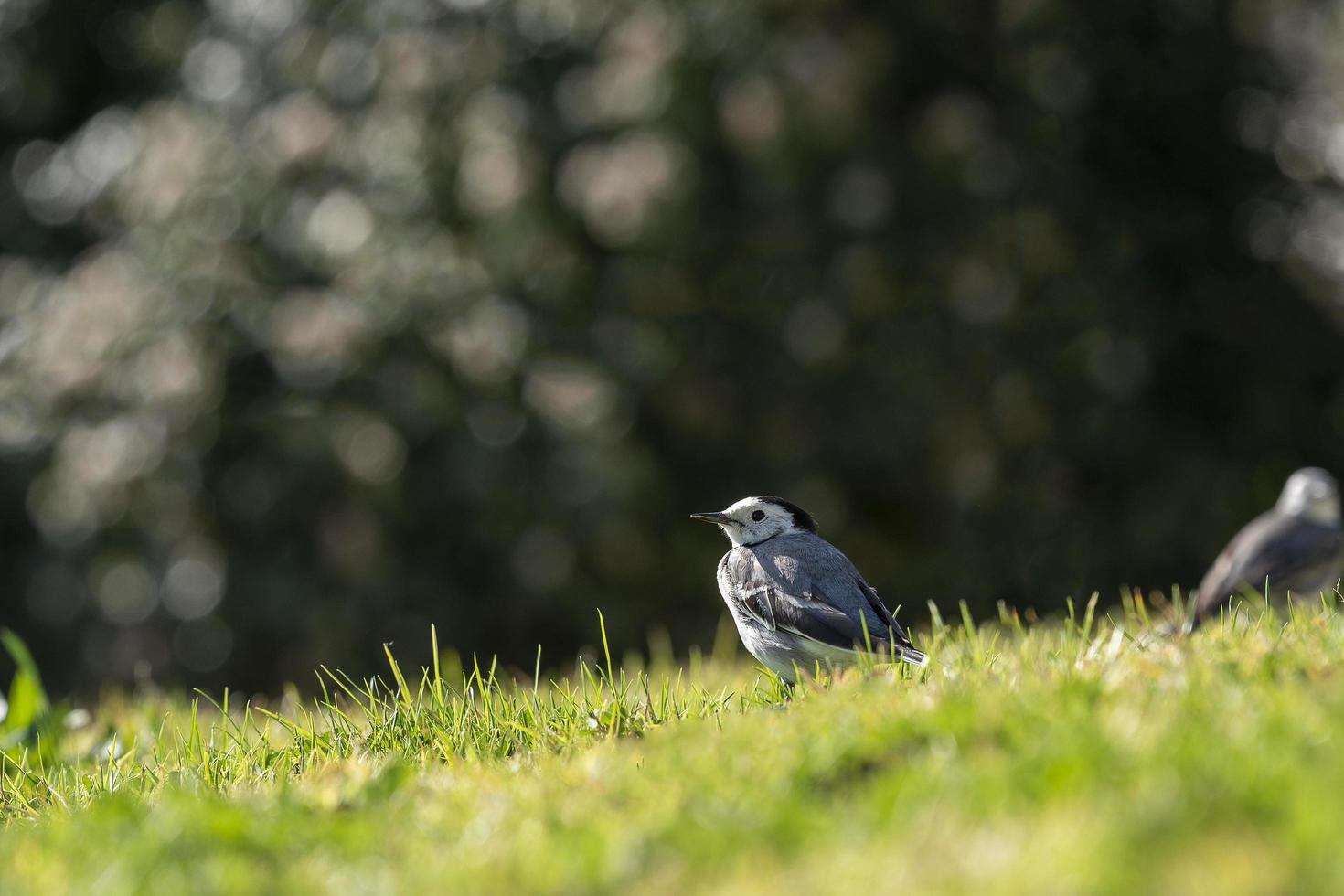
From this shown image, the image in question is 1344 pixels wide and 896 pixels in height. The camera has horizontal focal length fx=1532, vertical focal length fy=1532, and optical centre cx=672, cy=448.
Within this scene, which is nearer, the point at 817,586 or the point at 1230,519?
the point at 817,586

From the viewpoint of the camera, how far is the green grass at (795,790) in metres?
2.83

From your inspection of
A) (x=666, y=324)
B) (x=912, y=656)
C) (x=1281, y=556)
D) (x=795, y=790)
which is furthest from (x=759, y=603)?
(x=666, y=324)

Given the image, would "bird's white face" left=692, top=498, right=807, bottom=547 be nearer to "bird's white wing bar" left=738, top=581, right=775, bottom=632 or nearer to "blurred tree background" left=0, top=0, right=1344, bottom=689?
"bird's white wing bar" left=738, top=581, right=775, bottom=632

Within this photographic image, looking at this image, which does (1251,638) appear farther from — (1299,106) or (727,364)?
(1299,106)

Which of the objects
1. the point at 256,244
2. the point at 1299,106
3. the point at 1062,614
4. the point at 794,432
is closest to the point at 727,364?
the point at 794,432

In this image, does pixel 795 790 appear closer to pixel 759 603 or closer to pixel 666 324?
pixel 759 603

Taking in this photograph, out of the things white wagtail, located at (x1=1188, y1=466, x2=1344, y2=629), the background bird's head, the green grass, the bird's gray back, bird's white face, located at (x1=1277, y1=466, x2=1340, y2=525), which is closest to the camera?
the green grass

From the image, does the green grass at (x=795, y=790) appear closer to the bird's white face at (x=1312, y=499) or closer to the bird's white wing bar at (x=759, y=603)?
the bird's white wing bar at (x=759, y=603)

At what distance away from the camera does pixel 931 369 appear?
31.3 feet

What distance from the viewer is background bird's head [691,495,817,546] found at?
5707 mm

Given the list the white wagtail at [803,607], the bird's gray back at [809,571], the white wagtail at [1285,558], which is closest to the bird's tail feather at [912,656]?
the white wagtail at [803,607]

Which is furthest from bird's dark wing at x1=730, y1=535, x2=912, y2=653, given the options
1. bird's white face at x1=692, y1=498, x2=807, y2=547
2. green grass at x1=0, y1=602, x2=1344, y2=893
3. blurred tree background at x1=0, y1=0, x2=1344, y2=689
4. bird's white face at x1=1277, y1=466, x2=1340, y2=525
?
blurred tree background at x1=0, y1=0, x2=1344, y2=689

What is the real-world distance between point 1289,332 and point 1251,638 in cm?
694

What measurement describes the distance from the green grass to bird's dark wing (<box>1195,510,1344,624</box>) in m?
1.61
